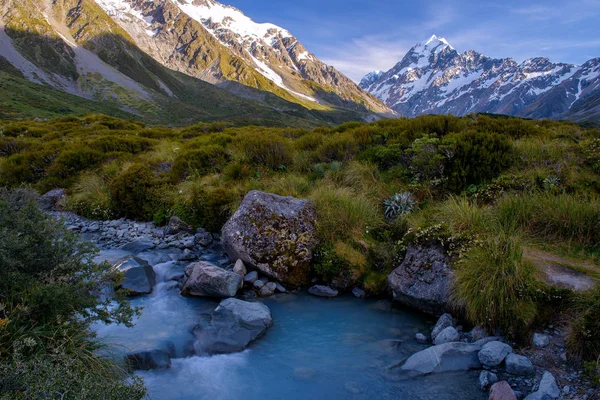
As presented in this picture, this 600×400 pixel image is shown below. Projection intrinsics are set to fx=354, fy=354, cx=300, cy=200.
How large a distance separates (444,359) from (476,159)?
6.02 meters

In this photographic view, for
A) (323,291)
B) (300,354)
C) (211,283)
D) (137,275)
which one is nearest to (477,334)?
(300,354)

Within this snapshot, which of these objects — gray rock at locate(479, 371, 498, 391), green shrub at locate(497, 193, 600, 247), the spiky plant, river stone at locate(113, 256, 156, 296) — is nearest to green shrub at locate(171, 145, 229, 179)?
river stone at locate(113, 256, 156, 296)

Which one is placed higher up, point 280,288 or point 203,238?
point 203,238

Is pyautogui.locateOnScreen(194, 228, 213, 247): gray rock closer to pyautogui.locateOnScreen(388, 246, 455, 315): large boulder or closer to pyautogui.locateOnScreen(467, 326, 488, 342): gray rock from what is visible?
pyautogui.locateOnScreen(388, 246, 455, 315): large boulder

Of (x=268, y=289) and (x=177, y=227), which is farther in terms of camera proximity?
(x=177, y=227)

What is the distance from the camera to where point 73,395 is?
294 centimetres

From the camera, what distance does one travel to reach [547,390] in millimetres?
4305

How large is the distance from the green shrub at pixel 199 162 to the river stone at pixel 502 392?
10.5 meters

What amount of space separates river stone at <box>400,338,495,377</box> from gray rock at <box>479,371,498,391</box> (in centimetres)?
27

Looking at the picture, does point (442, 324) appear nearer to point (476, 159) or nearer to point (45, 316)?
point (476, 159)

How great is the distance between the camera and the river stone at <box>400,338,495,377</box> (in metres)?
5.15

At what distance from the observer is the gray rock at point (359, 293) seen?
7.52m

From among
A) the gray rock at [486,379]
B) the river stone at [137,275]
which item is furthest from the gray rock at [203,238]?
the gray rock at [486,379]

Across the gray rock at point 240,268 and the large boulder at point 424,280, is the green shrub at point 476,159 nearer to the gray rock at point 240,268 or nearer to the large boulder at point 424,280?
the large boulder at point 424,280
